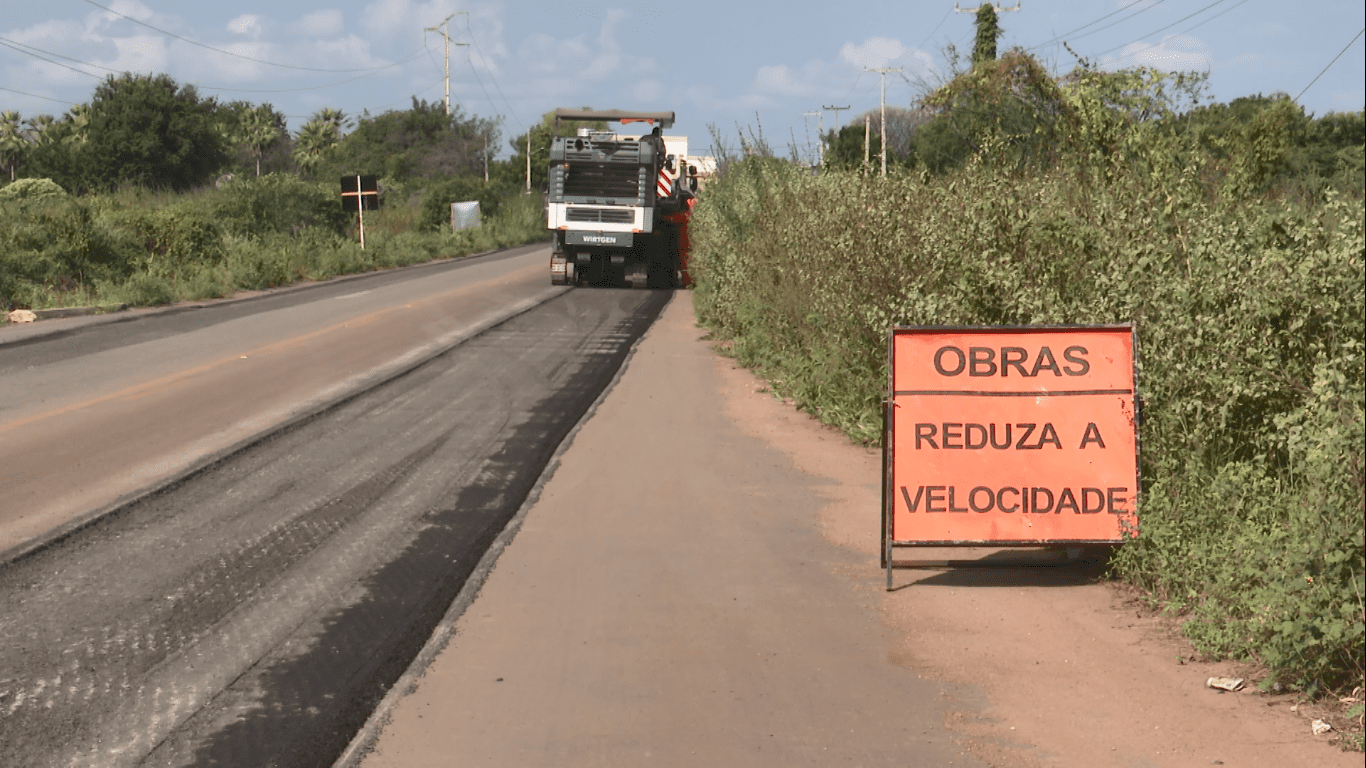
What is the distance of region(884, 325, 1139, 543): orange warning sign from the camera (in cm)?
669

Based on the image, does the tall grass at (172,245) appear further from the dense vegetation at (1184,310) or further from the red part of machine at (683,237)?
the dense vegetation at (1184,310)

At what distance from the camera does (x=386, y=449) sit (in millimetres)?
10398

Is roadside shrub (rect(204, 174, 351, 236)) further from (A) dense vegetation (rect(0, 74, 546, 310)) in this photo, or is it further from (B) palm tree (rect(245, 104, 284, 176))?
(B) palm tree (rect(245, 104, 284, 176))

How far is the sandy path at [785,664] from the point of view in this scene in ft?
15.2

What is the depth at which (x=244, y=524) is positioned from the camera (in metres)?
7.92

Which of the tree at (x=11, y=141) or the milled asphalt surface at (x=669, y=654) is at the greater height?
the tree at (x=11, y=141)

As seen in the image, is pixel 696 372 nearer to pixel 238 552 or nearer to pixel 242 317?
pixel 238 552

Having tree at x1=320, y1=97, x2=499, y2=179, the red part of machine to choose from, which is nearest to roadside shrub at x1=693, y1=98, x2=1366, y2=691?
the red part of machine

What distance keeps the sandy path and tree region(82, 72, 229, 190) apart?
64698mm

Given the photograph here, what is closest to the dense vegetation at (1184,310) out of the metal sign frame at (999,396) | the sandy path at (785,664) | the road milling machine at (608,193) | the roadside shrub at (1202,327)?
the roadside shrub at (1202,327)

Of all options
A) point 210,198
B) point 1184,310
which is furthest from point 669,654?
point 210,198

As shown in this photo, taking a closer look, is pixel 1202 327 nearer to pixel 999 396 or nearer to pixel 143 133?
pixel 999 396

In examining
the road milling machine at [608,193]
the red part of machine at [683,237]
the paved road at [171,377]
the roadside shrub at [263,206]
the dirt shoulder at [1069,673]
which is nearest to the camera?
the dirt shoulder at [1069,673]

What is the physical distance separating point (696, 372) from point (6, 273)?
1522 cm
